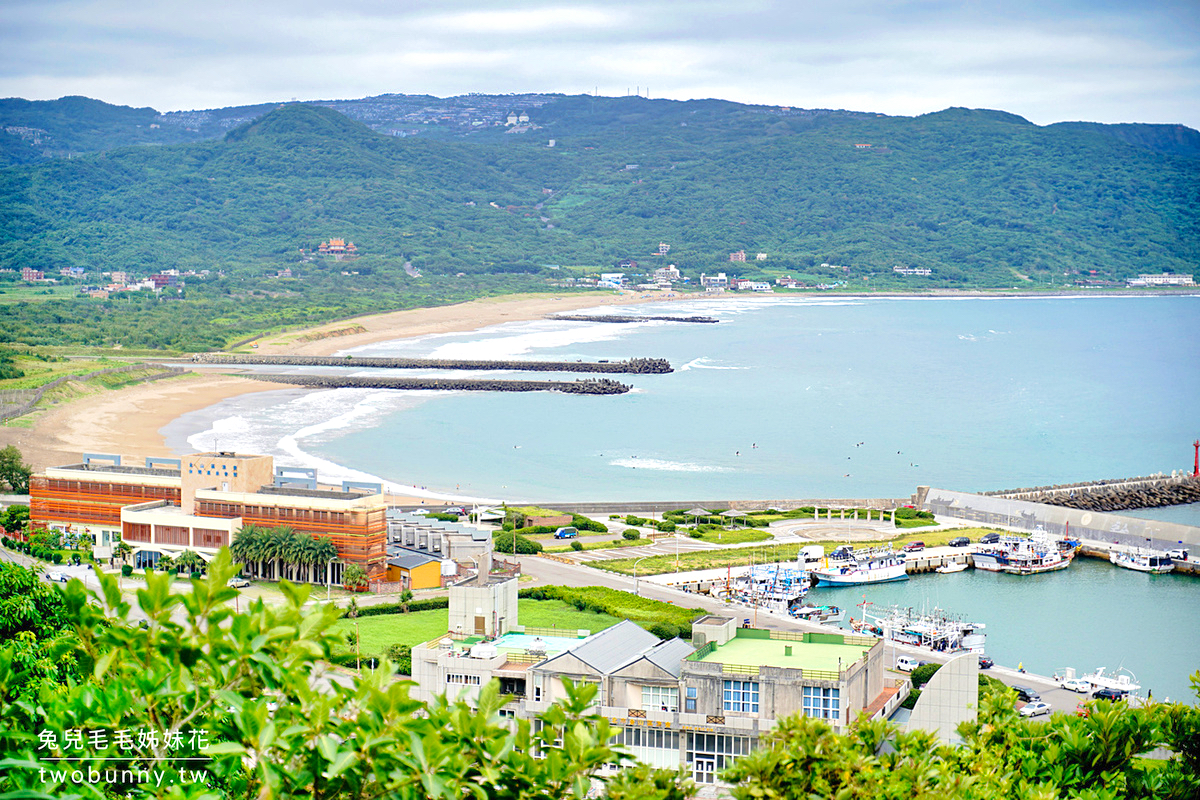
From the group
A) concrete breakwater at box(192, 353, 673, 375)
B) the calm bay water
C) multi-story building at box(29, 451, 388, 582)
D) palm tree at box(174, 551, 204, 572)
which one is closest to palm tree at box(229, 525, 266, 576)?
multi-story building at box(29, 451, 388, 582)

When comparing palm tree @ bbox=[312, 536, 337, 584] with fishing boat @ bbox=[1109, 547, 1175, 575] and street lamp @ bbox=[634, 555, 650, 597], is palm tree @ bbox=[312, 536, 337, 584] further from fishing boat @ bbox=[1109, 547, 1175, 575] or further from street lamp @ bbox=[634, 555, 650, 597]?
fishing boat @ bbox=[1109, 547, 1175, 575]

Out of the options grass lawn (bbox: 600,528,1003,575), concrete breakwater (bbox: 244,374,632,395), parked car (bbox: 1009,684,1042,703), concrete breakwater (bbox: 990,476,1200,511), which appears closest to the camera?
parked car (bbox: 1009,684,1042,703)

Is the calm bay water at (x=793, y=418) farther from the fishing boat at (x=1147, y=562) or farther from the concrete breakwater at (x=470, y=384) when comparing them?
the fishing boat at (x=1147, y=562)

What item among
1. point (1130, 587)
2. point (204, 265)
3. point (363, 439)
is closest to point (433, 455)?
point (363, 439)

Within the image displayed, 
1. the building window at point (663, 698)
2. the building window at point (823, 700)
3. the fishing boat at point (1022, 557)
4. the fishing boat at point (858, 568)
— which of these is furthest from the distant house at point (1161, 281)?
the building window at point (663, 698)

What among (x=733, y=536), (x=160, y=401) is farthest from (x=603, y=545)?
(x=160, y=401)
